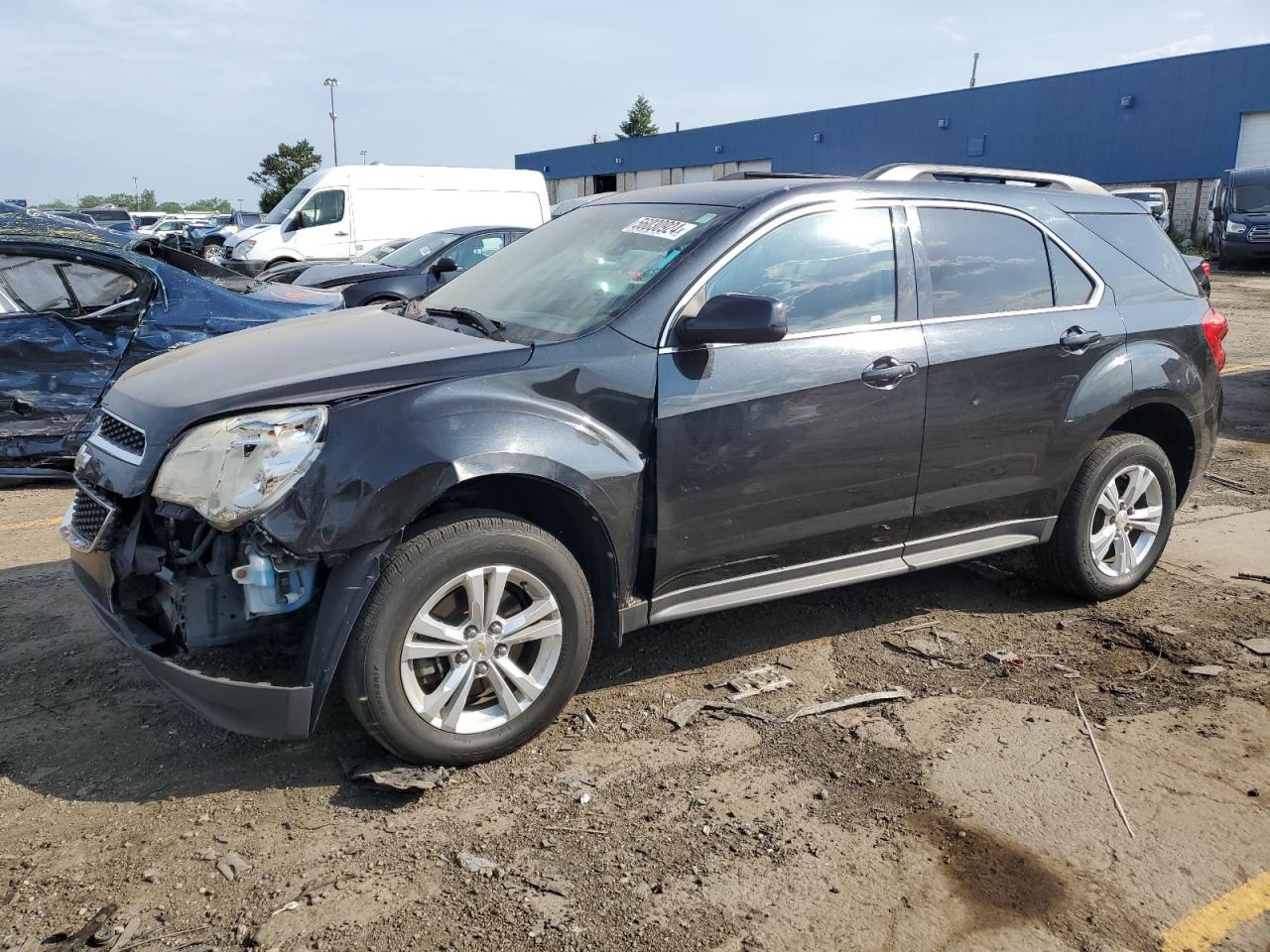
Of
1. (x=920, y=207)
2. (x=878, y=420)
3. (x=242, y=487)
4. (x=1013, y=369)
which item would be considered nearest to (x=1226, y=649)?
(x=1013, y=369)

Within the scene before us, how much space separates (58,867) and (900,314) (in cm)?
330

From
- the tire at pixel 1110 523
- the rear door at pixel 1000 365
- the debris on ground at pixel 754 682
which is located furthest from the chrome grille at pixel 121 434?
the tire at pixel 1110 523

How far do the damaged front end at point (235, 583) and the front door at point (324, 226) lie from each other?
15.6 metres

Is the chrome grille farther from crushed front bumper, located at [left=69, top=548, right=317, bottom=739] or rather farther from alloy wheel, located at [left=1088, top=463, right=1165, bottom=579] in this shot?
alloy wheel, located at [left=1088, top=463, right=1165, bottom=579]

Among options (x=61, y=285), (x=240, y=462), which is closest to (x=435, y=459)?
(x=240, y=462)

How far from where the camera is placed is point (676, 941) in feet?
8.11

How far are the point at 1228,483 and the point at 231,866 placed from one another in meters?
6.62

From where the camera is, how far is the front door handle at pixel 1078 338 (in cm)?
429

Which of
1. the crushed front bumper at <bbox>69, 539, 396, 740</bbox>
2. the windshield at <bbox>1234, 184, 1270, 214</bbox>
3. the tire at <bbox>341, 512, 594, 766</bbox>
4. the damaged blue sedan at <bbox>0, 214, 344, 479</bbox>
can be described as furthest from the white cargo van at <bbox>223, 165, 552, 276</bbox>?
the windshield at <bbox>1234, 184, 1270, 214</bbox>

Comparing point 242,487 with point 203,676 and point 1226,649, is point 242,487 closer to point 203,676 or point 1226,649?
point 203,676

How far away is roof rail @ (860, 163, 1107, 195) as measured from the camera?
14.2 ft

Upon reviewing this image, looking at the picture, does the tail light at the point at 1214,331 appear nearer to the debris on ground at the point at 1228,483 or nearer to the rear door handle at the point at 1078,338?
the rear door handle at the point at 1078,338

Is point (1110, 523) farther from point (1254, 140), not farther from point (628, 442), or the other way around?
point (1254, 140)

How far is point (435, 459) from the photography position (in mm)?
2986
